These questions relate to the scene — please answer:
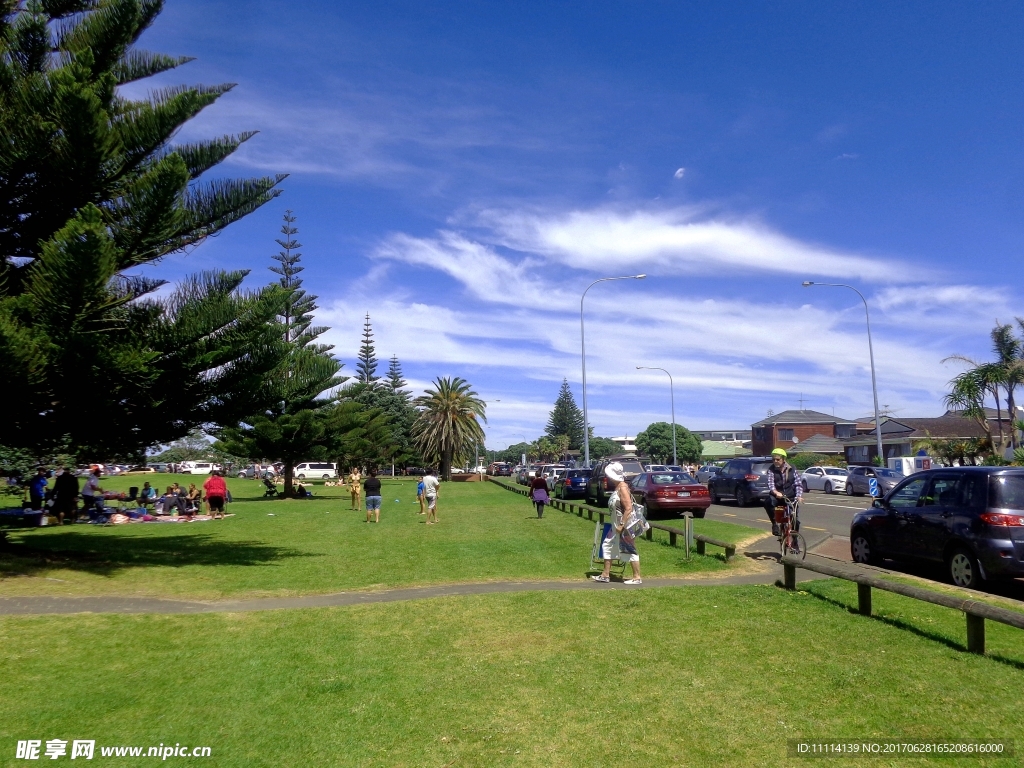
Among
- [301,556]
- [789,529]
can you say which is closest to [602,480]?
[301,556]

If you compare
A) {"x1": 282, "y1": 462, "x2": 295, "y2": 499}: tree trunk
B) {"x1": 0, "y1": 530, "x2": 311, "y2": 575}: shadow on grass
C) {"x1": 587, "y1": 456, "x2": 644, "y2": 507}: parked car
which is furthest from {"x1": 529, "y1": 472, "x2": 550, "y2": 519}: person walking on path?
{"x1": 282, "y1": 462, "x2": 295, "y2": 499}: tree trunk

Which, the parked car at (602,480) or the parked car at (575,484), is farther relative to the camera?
the parked car at (575,484)

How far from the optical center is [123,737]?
16.3ft

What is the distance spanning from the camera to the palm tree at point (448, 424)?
6969 centimetres

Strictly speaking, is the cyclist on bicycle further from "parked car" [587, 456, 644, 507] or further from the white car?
the white car

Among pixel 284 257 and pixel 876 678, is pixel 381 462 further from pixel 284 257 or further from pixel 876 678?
pixel 876 678


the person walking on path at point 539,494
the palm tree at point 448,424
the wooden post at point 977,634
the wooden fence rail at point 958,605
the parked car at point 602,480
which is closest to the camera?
the wooden fence rail at point 958,605

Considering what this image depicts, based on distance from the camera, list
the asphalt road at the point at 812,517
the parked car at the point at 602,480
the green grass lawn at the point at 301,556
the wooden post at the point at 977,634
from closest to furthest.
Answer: the wooden post at the point at 977,634 < the green grass lawn at the point at 301,556 < the asphalt road at the point at 812,517 < the parked car at the point at 602,480

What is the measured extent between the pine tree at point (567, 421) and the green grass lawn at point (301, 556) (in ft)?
390

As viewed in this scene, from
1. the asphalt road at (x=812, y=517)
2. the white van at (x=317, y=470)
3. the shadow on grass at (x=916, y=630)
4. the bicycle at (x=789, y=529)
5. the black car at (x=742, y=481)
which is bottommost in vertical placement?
the shadow on grass at (x=916, y=630)

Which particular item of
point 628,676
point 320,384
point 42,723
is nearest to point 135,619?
point 42,723

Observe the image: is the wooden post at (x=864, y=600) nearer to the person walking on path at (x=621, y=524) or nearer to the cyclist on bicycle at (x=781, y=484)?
the person walking on path at (x=621, y=524)

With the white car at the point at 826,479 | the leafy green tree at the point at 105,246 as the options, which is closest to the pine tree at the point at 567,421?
the white car at the point at 826,479

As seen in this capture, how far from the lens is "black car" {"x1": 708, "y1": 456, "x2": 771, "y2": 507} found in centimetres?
2758
